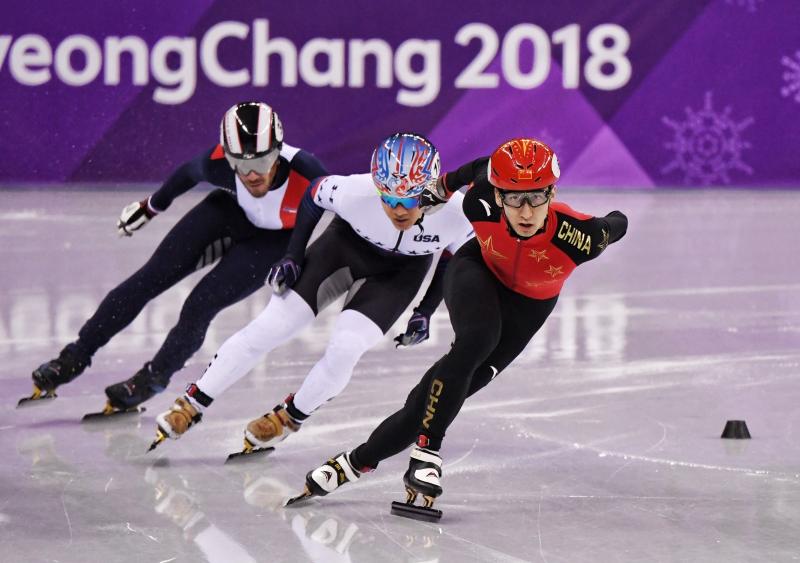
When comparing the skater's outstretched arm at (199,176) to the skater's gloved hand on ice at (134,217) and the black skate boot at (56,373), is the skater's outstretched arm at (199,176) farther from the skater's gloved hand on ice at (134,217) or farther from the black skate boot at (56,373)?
Answer: the black skate boot at (56,373)

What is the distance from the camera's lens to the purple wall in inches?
479

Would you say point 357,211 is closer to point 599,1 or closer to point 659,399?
point 659,399

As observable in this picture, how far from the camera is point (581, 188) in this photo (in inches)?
489

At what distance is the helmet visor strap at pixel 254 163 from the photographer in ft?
16.9

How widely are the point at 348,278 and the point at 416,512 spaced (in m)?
1.23

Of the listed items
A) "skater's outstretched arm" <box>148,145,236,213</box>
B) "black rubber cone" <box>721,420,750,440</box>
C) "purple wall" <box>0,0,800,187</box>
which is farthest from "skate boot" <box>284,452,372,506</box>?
"purple wall" <box>0,0,800,187</box>

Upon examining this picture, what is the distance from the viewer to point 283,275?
4891 mm

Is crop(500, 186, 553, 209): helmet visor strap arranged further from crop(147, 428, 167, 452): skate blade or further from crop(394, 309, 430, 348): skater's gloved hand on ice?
crop(147, 428, 167, 452): skate blade

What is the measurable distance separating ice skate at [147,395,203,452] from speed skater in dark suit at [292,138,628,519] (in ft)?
2.51

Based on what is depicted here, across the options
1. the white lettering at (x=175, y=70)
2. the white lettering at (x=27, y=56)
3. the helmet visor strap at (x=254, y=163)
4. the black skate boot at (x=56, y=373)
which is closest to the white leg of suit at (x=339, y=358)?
the helmet visor strap at (x=254, y=163)

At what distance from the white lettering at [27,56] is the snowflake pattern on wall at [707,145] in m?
5.44

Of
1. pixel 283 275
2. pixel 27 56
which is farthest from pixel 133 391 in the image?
pixel 27 56

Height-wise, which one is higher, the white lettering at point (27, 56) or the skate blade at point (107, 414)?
Answer: the white lettering at point (27, 56)

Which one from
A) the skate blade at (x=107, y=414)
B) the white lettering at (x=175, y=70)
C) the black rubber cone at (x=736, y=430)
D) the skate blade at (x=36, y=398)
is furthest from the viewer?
the white lettering at (x=175, y=70)
